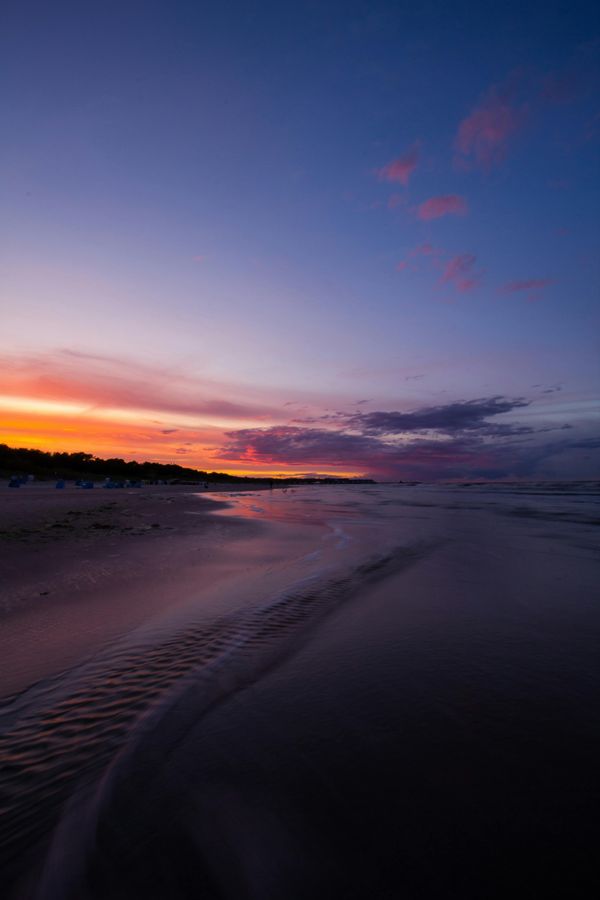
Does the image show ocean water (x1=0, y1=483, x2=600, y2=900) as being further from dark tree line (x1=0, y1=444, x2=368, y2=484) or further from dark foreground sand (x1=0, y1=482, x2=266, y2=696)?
A: dark tree line (x1=0, y1=444, x2=368, y2=484)

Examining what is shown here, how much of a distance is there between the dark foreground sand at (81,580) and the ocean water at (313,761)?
0.52 meters

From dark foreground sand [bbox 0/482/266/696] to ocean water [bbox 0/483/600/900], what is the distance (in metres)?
0.52

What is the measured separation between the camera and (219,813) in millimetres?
2281

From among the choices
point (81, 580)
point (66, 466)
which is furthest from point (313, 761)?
point (66, 466)

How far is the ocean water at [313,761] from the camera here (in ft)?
6.33

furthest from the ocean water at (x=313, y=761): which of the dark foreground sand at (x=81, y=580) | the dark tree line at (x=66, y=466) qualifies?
the dark tree line at (x=66, y=466)

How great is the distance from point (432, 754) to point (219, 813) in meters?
1.48

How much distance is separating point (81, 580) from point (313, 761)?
622 centimetres

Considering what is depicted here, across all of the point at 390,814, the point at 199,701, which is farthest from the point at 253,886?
the point at 199,701

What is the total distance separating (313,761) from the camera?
2734mm

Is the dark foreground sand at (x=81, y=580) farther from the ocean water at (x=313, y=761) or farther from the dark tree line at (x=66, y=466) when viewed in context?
the dark tree line at (x=66, y=466)

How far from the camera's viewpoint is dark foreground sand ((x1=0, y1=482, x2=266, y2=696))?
15.1 ft

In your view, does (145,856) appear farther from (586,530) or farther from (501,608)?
(586,530)

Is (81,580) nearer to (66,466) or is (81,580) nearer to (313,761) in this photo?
(313,761)
